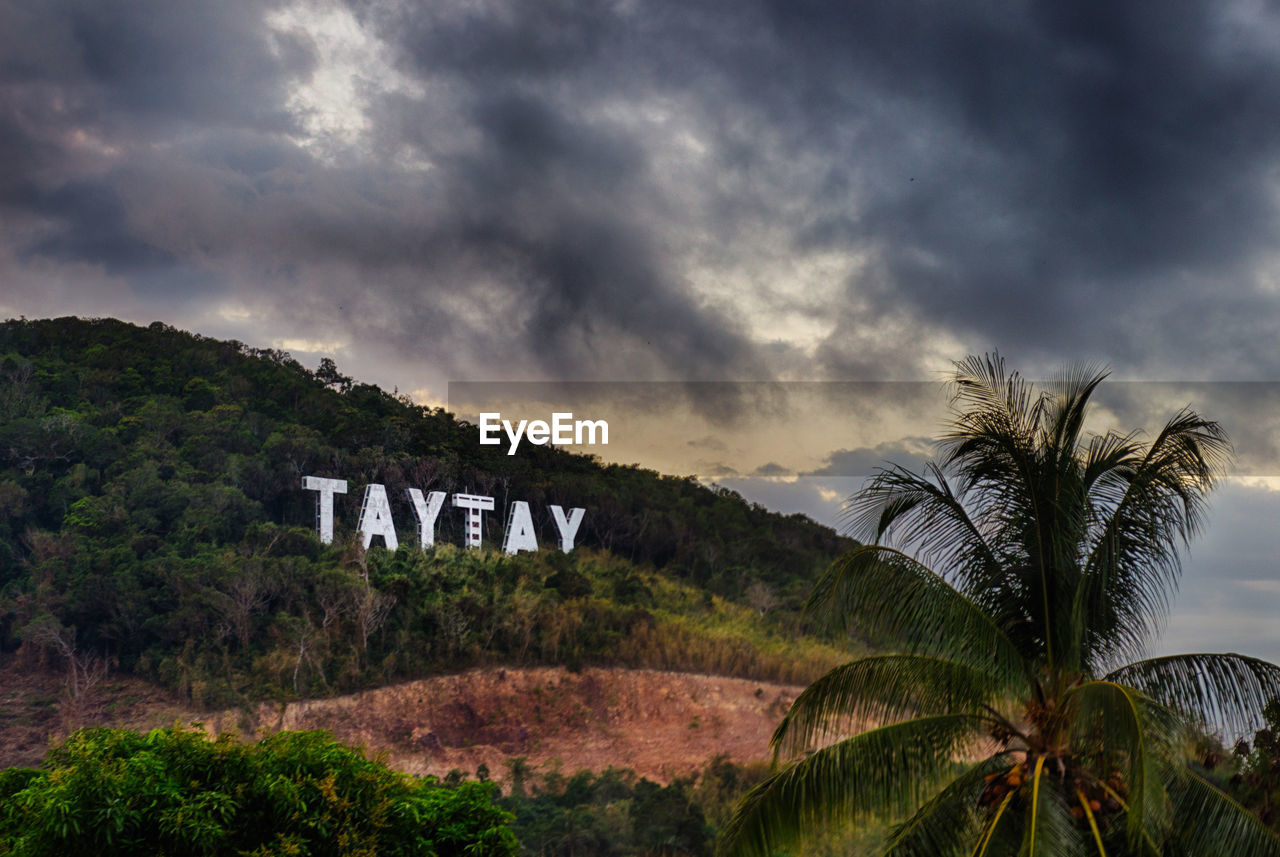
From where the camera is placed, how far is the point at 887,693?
349 inches

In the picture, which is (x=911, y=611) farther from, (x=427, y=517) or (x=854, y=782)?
(x=427, y=517)

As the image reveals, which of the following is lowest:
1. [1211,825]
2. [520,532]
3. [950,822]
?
[950,822]

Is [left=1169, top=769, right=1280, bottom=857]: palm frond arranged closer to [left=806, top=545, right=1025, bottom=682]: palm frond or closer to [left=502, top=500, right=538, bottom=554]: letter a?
[left=806, top=545, right=1025, bottom=682]: palm frond

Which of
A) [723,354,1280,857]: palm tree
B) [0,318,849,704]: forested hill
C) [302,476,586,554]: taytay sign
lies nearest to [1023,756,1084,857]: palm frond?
[723,354,1280,857]: palm tree

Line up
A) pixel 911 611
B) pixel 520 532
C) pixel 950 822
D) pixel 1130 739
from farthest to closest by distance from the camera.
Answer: pixel 520 532 < pixel 911 611 < pixel 950 822 < pixel 1130 739

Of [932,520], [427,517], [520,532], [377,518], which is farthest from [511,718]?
[932,520]

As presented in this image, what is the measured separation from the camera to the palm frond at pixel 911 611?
28.4 ft

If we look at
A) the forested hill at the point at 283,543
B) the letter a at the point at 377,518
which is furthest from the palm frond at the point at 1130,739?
the letter a at the point at 377,518

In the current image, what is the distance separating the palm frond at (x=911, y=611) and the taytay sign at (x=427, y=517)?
58.8 feet

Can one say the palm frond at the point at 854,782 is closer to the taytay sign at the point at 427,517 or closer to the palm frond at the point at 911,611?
the palm frond at the point at 911,611

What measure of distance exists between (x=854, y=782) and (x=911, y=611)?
54.6 inches

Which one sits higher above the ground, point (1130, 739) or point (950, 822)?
point (1130, 739)

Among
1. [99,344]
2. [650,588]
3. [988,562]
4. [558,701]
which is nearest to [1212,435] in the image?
[988,562]

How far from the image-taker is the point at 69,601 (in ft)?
70.4
